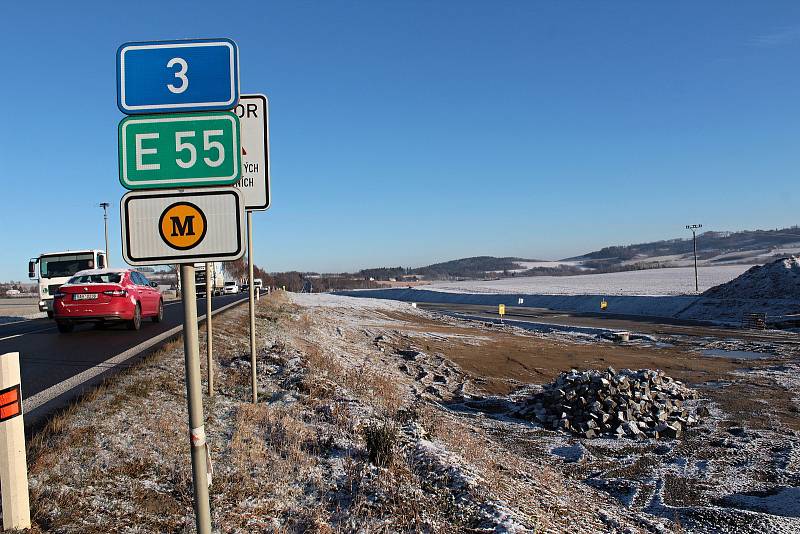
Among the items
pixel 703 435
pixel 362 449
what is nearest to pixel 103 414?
pixel 362 449

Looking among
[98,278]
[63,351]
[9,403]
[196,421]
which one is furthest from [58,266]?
[196,421]

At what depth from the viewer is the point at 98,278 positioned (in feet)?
50.8

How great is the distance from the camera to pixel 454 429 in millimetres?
9719

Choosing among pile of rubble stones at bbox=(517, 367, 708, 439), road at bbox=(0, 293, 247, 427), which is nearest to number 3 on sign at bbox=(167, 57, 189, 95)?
road at bbox=(0, 293, 247, 427)

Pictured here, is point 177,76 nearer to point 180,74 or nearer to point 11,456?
point 180,74

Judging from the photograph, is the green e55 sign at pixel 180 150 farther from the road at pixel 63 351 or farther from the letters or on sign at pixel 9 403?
the road at pixel 63 351

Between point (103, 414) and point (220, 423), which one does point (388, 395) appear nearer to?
point (220, 423)

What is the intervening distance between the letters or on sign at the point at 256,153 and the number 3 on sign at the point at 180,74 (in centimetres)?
384

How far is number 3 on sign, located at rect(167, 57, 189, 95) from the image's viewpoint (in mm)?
3078

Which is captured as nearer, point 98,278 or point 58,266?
point 98,278

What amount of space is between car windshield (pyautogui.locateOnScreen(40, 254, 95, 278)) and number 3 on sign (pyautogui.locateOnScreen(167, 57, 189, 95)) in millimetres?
24026

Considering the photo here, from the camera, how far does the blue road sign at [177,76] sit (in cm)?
306

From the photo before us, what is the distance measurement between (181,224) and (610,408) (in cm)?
1148

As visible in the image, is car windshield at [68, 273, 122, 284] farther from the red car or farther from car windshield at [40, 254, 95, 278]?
car windshield at [40, 254, 95, 278]
